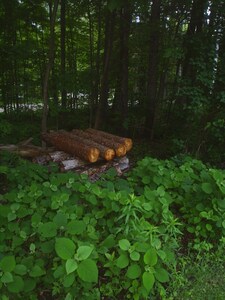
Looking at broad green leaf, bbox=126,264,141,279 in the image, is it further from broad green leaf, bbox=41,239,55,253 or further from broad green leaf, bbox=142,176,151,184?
broad green leaf, bbox=142,176,151,184

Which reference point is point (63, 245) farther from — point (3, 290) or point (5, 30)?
point (5, 30)

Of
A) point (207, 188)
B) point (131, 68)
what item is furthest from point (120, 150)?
point (131, 68)

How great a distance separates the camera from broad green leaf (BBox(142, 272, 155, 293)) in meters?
2.14

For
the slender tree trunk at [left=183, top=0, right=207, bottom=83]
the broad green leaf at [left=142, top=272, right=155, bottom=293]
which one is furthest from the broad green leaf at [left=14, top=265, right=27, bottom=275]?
the slender tree trunk at [left=183, top=0, right=207, bottom=83]

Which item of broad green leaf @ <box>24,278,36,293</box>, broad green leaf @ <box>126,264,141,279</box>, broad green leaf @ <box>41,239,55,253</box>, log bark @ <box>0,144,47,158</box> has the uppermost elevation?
broad green leaf @ <box>41,239,55,253</box>

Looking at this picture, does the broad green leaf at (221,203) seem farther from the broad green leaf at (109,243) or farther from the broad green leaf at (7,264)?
the broad green leaf at (7,264)

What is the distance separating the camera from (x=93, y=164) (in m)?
5.45

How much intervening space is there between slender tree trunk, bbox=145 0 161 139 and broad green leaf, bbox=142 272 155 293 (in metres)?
6.40

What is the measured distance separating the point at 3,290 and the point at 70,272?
22.2 inches

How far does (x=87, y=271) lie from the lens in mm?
1943

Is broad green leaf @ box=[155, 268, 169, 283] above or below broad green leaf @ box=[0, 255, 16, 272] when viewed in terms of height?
below

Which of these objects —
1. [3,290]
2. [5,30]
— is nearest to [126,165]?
[3,290]

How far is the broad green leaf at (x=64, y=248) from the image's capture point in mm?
2008

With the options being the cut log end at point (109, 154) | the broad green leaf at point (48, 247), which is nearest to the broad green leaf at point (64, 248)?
the broad green leaf at point (48, 247)
